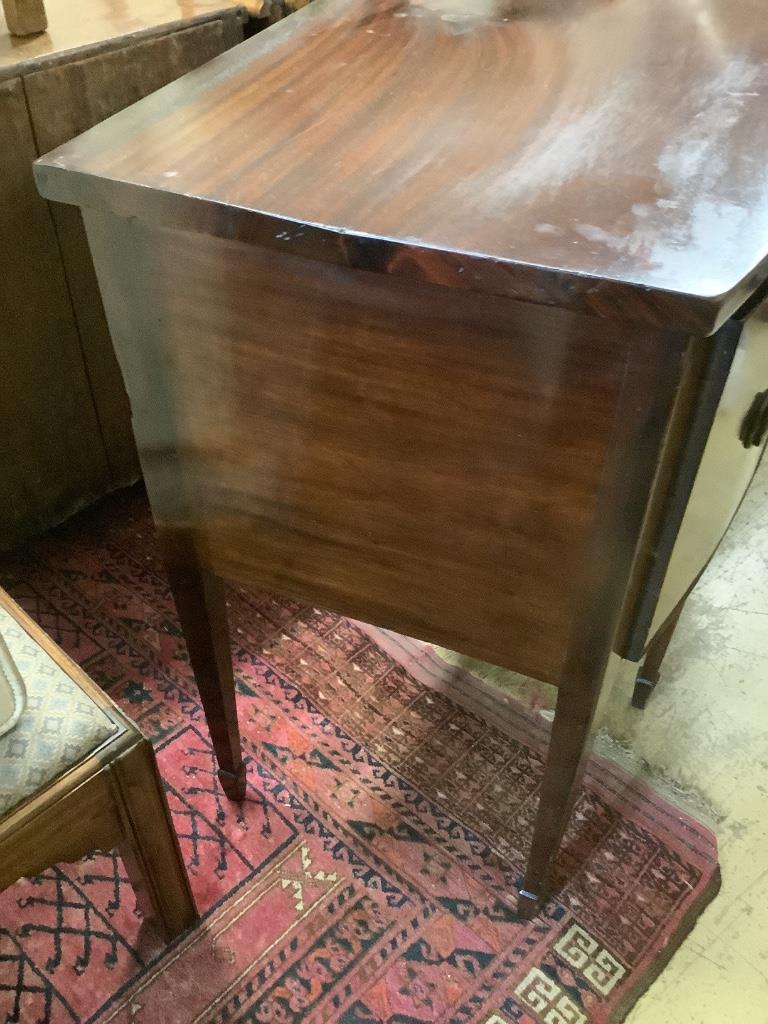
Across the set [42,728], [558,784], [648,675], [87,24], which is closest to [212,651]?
[42,728]

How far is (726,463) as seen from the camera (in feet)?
2.32

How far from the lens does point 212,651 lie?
0.92m

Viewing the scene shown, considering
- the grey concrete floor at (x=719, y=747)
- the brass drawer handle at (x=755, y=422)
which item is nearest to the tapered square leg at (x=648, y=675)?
the grey concrete floor at (x=719, y=747)

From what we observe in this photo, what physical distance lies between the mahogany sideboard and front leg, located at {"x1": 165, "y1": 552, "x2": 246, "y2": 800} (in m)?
0.03

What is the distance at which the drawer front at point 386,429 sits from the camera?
552 mm

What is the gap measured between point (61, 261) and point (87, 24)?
0.95 feet

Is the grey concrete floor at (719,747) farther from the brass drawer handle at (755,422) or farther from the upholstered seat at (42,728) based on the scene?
the upholstered seat at (42,728)

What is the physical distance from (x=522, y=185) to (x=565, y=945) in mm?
816

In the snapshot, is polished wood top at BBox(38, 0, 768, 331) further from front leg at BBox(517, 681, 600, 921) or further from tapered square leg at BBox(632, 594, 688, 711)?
tapered square leg at BBox(632, 594, 688, 711)

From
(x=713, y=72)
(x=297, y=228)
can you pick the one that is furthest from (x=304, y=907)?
(x=713, y=72)

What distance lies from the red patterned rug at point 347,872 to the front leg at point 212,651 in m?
0.09

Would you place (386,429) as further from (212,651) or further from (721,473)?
(212,651)

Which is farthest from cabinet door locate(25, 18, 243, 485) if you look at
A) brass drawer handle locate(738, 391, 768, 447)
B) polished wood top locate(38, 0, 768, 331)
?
brass drawer handle locate(738, 391, 768, 447)

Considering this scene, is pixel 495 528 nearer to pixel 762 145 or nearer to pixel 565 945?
pixel 762 145
